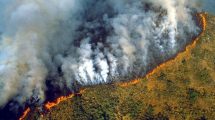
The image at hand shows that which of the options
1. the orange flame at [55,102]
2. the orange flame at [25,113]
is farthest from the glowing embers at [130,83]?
the orange flame at [25,113]

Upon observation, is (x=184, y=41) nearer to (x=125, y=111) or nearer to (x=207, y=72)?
(x=207, y=72)

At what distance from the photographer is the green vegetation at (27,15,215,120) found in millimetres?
86500

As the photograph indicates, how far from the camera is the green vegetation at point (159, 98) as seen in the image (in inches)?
3406

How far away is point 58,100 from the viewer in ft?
286

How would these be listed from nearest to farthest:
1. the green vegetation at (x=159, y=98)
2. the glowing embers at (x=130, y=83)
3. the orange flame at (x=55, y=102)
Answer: the orange flame at (x=55, y=102), the green vegetation at (x=159, y=98), the glowing embers at (x=130, y=83)

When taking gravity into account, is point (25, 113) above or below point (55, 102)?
below

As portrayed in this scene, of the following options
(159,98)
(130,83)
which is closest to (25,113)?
(130,83)

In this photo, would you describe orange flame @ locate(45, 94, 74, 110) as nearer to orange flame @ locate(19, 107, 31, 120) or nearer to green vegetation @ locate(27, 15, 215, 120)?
green vegetation @ locate(27, 15, 215, 120)

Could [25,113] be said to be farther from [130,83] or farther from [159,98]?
[159,98]

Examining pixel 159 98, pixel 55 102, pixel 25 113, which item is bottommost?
pixel 159 98

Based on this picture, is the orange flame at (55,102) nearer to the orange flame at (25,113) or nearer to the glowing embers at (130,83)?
the orange flame at (25,113)

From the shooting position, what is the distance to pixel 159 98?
295ft

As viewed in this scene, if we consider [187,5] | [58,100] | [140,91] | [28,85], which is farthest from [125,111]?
[187,5]

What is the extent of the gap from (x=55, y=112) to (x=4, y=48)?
706 inches
